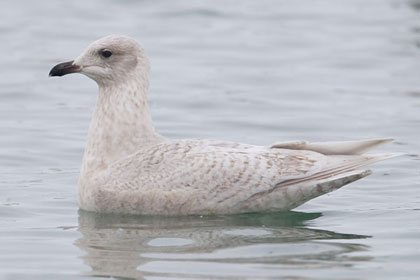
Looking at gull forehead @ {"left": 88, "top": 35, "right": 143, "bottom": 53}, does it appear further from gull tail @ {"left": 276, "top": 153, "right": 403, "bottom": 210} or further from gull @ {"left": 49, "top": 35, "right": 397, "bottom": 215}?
gull tail @ {"left": 276, "top": 153, "right": 403, "bottom": 210}

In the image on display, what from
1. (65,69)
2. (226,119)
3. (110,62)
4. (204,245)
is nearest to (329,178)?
(204,245)

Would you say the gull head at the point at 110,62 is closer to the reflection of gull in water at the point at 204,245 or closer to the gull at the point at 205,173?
the gull at the point at 205,173

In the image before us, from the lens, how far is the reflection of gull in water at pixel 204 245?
26.9 feet

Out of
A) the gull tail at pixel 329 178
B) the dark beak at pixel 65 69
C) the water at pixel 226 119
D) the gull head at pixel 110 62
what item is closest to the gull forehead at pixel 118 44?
the gull head at pixel 110 62

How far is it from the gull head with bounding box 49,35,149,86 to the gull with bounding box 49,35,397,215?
0.02 meters

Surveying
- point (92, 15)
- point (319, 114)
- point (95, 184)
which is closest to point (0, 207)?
point (95, 184)

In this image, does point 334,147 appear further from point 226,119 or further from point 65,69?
point 226,119

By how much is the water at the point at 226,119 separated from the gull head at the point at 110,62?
3.78 ft

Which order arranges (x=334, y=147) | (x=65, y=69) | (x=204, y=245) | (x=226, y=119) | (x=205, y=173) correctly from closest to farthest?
(x=204, y=245)
(x=205, y=173)
(x=334, y=147)
(x=65, y=69)
(x=226, y=119)

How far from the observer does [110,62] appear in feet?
33.7

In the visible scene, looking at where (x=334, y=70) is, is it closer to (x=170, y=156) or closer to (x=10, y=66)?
(x=10, y=66)

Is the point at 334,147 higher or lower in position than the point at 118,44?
lower

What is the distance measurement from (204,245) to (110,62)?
2.16 metres

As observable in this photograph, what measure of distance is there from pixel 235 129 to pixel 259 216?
4.26 metres
